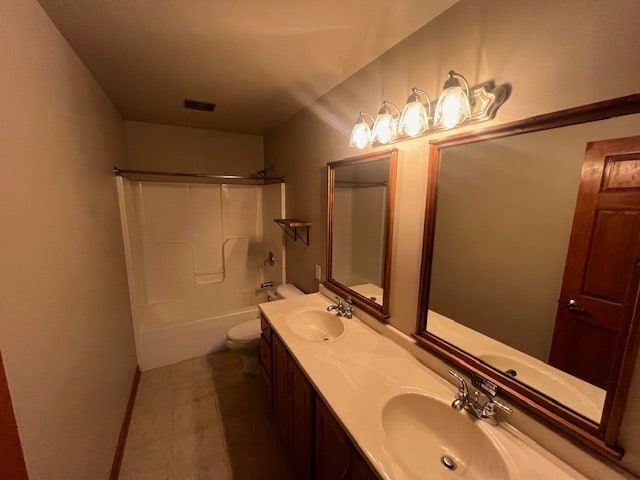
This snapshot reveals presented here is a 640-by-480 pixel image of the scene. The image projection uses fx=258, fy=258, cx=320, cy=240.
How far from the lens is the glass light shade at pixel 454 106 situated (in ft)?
3.01

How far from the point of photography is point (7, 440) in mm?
560

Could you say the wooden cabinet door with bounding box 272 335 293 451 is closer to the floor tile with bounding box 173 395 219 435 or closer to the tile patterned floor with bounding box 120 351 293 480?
the tile patterned floor with bounding box 120 351 293 480

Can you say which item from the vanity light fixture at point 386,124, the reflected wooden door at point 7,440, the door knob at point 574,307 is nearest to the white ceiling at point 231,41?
the vanity light fixture at point 386,124

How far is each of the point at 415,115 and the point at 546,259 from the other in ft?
2.31

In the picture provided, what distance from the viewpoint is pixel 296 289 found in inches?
95.1

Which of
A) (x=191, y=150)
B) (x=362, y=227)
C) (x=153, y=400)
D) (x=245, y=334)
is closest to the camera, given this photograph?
(x=362, y=227)

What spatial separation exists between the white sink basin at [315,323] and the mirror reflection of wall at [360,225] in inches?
9.9

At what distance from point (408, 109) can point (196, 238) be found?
2773 millimetres

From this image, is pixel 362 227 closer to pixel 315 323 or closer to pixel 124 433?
pixel 315 323

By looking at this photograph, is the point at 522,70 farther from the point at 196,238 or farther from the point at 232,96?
the point at 196,238

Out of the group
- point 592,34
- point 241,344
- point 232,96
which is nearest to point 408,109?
point 592,34

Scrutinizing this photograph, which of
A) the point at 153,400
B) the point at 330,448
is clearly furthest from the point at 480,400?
the point at 153,400

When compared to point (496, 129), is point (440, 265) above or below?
below

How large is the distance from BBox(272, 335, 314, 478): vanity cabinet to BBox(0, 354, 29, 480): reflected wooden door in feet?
2.80
